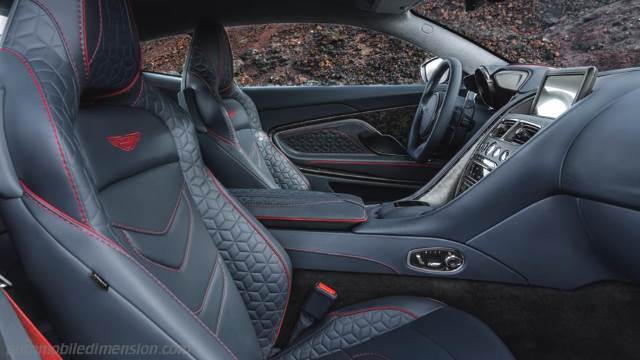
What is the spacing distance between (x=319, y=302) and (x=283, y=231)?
19 cm

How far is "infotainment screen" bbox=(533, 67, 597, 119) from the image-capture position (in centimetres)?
110

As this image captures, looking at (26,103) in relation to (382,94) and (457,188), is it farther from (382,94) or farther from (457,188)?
(382,94)

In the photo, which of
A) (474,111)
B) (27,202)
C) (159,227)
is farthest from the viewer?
(474,111)

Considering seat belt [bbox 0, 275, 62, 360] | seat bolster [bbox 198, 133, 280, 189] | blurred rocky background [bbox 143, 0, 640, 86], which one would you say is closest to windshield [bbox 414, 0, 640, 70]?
blurred rocky background [bbox 143, 0, 640, 86]

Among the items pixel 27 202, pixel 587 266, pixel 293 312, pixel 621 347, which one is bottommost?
pixel 293 312

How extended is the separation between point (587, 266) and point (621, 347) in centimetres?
20

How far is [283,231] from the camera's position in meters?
1.27

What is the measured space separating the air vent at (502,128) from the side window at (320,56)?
0.64 m

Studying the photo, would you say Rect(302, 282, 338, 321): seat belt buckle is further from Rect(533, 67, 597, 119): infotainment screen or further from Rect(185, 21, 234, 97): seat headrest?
Rect(185, 21, 234, 97): seat headrest

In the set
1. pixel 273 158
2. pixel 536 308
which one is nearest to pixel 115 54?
pixel 536 308

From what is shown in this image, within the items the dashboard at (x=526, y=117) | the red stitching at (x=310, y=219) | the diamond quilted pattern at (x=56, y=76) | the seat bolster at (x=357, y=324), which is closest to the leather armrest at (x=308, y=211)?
the red stitching at (x=310, y=219)

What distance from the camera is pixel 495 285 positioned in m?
1.18

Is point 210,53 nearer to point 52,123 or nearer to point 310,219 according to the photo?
point 310,219

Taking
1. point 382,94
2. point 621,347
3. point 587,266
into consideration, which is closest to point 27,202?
point 587,266
